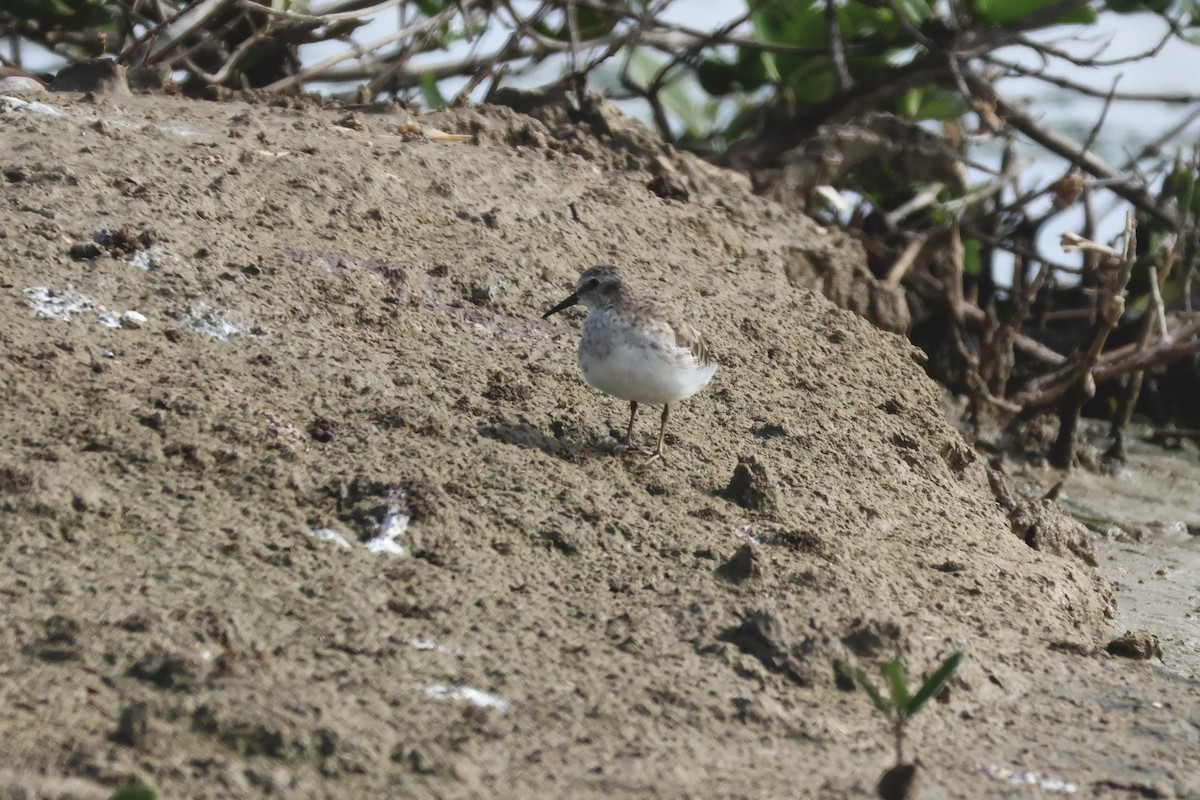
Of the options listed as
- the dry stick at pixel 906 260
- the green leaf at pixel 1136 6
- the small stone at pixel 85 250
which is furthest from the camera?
the green leaf at pixel 1136 6

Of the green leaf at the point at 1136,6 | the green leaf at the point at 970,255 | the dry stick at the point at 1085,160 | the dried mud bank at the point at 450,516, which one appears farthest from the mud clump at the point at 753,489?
the green leaf at the point at 1136,6

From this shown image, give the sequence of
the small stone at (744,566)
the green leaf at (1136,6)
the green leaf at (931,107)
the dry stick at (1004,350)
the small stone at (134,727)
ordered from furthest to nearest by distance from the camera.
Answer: the green leaf at (931,107), the green leaf at (1136,6), the dry stick at (1004,350), the small stone at (744,566), the small stone at (134,727)

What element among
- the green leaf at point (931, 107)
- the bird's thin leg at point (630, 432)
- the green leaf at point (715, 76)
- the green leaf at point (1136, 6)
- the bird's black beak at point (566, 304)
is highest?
the green leaf at point (1136, 6)

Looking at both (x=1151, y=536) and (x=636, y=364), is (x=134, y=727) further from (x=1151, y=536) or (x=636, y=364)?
(x=1151, y=536)

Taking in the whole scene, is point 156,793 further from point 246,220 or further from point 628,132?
point 628,132

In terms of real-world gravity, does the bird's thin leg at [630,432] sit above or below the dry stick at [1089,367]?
below

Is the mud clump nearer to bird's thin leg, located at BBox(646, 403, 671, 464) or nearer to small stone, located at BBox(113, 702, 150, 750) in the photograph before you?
bird's thin leg, located at BBox(646, 403, 671, 464)

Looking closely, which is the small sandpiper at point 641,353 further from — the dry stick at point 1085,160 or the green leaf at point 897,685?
the dry stick at point 1085,160

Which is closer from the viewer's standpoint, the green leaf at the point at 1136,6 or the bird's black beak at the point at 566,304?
the bird's black beak at the point at 566,304
